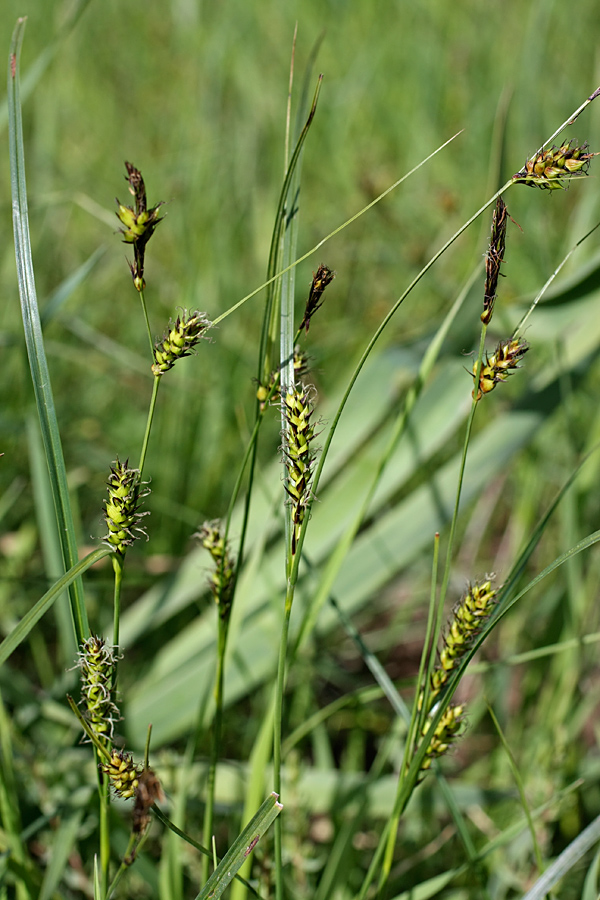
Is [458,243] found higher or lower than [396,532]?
higher

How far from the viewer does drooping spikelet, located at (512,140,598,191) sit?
0.50 m

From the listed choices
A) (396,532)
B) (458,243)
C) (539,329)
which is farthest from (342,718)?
(458,243)

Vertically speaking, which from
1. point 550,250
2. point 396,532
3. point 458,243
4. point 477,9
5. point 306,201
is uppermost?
point 477,9

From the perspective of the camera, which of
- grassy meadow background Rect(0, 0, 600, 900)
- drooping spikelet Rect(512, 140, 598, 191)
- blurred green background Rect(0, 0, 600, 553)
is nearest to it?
drooping spikelet Rect(512, 140, 598, 191)

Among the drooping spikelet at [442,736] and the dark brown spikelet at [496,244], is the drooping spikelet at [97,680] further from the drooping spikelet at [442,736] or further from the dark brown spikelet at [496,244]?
the dark brown spikelet at [496,244]

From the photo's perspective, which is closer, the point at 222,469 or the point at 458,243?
the point at 222,469

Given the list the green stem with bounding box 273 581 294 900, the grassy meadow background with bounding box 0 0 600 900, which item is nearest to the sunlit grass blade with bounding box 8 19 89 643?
the green stem with bounding box 273 581 294 900

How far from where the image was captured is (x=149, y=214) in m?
0.54

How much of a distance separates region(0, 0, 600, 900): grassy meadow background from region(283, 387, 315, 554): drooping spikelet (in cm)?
15

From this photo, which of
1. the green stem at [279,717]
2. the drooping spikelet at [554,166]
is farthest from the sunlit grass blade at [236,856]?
the drooping spikelet at [554,166]

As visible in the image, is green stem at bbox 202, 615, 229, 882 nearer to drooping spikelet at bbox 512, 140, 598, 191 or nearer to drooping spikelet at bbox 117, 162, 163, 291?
drooping spikelet at bbox 117, 162, 163, 291

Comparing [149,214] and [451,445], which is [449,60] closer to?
[451,445]

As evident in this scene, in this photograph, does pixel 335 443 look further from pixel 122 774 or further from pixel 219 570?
pixel 122 774

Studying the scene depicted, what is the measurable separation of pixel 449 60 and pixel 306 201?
1014 mm
